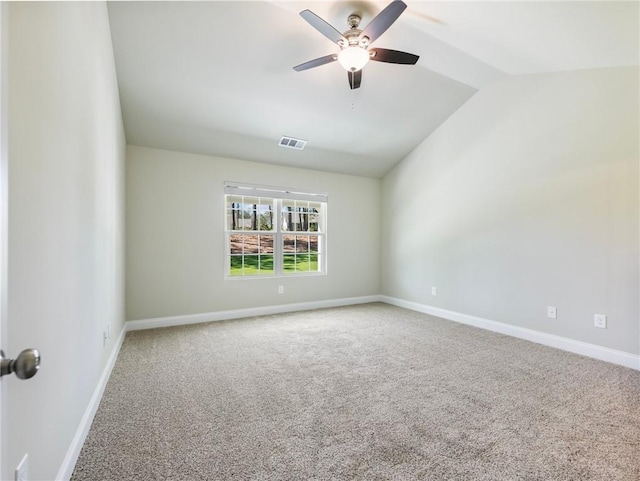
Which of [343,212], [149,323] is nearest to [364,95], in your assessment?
[343,212]

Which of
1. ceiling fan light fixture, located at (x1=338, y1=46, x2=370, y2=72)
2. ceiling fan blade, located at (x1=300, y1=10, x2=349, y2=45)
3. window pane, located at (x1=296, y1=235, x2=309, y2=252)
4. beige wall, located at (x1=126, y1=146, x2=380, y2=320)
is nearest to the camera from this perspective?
ceiling fan blade, located at (x1=300, y1=10, x2=349, y2=45)

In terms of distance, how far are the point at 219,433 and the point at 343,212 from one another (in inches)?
161

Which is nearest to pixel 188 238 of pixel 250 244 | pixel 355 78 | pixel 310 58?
pixel 250 244

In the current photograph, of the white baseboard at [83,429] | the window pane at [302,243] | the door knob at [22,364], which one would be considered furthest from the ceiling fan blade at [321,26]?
the window pane at [302,243]

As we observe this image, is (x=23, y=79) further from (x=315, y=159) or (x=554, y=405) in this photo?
(x=315, y=159)

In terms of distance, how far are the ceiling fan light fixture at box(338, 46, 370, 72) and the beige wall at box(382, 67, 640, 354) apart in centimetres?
219

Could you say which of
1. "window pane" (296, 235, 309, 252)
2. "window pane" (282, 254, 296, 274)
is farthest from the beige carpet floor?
"window pane" (296, 235, 309, 252)

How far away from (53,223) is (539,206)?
413 cm

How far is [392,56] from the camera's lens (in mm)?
2516

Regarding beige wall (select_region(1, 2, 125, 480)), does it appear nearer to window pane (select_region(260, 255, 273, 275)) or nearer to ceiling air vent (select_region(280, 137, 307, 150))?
ceiling air vent (select_region(280, 137, 307, 150))

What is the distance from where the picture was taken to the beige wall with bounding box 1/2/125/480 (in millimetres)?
932

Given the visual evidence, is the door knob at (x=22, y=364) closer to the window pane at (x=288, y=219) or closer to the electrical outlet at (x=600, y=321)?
the electrical outlet at (x=600, y=321)

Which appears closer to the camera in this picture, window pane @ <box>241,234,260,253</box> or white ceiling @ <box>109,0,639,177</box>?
white ceiling @ <box>109,0,639,177</box>

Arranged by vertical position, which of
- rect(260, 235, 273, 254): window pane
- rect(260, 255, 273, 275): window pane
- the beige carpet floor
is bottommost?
the beige carpet floor
